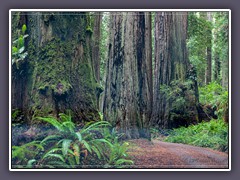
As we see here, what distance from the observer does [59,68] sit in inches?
190

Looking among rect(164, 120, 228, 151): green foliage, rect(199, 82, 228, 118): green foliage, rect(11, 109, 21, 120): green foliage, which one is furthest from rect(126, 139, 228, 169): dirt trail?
rect(11, 109, 21, 120): green foliage

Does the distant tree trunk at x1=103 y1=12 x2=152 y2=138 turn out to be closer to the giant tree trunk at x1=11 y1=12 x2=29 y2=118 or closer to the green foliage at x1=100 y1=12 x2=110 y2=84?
the green foliage at x1=100 y1=12 x2=110 y2=84

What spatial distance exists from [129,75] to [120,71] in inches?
5.1

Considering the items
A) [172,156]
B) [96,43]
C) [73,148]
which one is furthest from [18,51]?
[172,156]

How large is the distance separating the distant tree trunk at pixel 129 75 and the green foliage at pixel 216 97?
2.25 feet

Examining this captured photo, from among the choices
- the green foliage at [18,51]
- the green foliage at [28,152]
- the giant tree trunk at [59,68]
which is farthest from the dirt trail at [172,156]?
the green foliage at [18,51]

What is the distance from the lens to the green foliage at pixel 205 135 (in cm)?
478

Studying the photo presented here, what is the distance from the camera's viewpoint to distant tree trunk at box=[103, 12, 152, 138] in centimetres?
476

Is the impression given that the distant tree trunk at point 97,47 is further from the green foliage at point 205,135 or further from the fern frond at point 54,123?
the green foliage at point 205,135

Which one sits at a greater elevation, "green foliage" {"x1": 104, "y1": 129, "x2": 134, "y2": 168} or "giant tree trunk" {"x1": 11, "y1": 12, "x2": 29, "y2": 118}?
"giant tree trunk" {"x1": 11, "y1": 12, "x2": 29, "y2": 118}

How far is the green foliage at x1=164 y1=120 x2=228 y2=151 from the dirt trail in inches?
2.6

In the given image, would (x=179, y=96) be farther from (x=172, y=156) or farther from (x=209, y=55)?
(x=172, y=156)

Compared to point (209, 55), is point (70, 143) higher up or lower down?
lower down
